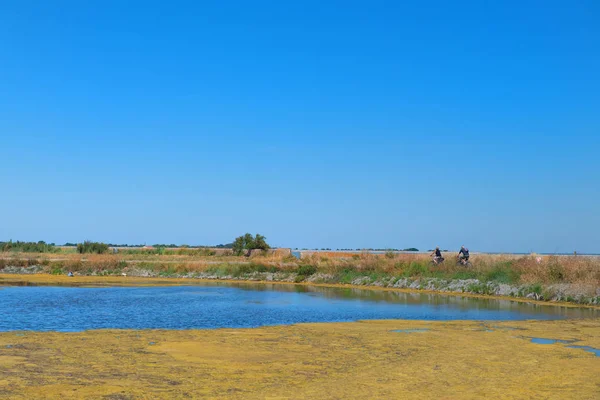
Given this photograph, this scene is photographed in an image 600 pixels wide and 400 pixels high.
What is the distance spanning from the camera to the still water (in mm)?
20531

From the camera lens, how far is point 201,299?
99.4ft

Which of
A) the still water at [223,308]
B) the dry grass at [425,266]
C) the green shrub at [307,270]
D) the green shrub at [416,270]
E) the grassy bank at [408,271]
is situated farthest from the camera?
the green shrub at [307,270]

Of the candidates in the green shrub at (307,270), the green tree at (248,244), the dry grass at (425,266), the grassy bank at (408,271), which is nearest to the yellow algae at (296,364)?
the grassy bank at (408,271)

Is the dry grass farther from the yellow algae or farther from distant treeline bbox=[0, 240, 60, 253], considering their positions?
distant treeline bbox=[0, 240, 60, 253]

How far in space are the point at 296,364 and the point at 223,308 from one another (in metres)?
13.1

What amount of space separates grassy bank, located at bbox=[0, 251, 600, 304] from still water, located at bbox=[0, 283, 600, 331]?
97.4 inches

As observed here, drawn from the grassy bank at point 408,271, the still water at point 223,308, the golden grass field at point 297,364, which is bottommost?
the golden grass field at point 297,364

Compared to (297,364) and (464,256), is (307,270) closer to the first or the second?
(464,256)

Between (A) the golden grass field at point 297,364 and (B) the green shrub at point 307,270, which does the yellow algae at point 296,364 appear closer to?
(A) the golden grass field at point 297,364

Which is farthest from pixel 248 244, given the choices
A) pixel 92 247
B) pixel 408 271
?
pixel 408 271

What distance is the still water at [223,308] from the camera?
67.4 ft

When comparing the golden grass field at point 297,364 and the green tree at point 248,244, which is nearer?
the golden grass field at point 297,364

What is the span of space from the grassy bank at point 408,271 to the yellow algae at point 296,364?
1340 cm

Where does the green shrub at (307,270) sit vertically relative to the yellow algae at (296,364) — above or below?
above
